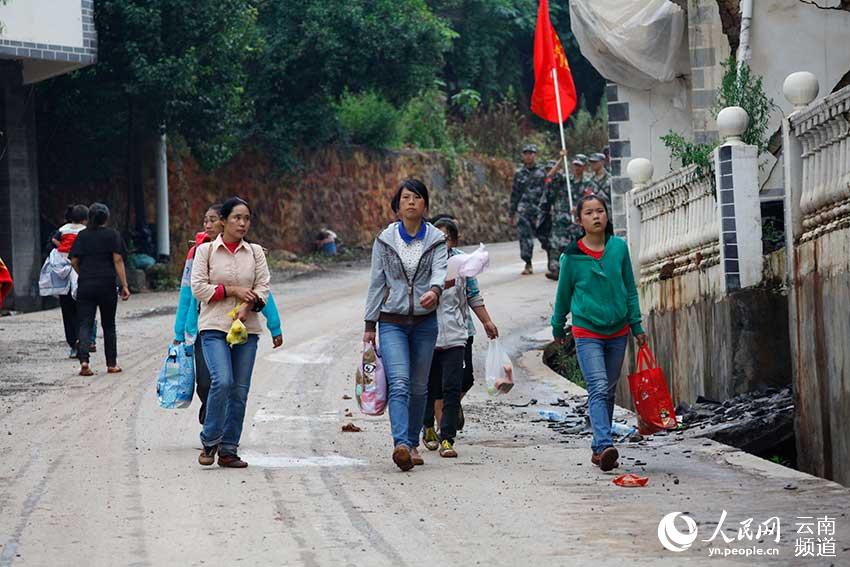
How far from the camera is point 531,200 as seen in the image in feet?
79.8

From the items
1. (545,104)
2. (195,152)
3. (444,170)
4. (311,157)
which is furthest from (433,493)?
(444,170)

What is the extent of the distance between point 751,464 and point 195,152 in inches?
770

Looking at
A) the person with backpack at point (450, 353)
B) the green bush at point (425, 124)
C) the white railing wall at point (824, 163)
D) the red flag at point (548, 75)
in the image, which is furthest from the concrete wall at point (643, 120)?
the green bush at point (425, 124)

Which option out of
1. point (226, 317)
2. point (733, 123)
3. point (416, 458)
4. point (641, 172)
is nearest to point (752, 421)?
point (733, 123)

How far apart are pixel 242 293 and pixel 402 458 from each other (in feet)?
5.00

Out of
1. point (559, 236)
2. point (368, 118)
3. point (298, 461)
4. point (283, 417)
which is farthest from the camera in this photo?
point (368, 118)

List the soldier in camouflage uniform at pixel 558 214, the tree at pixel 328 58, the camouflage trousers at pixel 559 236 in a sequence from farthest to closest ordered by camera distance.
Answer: the tree at pixel 328 58
the soldier in camouflage uniform at pixel 558 214
the camouflage trousers at pixel 559 236

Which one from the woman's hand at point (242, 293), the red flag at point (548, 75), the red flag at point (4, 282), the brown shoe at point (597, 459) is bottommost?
the brown shoe at point (597, 459)

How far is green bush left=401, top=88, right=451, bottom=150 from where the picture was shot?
122 ft

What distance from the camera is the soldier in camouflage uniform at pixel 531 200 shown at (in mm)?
24141

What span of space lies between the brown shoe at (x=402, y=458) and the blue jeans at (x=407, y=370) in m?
0.15

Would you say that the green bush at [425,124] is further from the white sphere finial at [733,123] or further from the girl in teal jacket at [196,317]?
the girl in teal jacket at [196,317]

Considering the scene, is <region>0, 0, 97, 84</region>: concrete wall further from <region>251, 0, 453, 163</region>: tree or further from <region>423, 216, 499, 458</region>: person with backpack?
<region>423, 216, 499, 458</region>: person with backpack

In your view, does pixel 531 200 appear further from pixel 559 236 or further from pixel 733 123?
pixel 733 123
